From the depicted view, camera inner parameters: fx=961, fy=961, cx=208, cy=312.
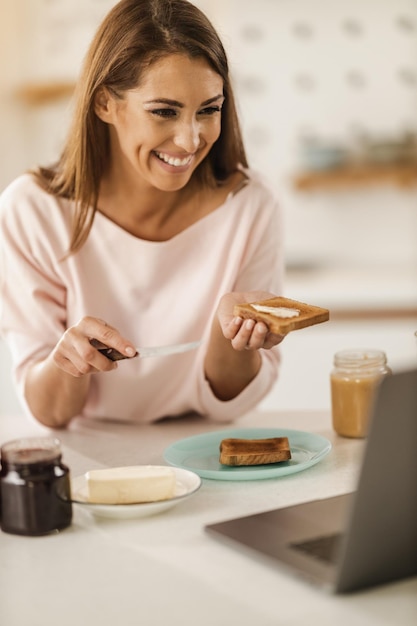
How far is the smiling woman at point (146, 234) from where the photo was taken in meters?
1.73

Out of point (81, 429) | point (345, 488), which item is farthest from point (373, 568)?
point (81, 429)

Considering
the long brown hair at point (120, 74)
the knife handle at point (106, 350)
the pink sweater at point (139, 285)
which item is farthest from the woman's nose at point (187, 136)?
the knife handle at point (106, 350)

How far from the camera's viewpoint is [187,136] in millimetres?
1702

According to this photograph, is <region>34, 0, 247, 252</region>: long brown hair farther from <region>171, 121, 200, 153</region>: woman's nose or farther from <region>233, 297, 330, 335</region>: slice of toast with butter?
<region>233, 297, 330, 335</region>: slice of toast with butter

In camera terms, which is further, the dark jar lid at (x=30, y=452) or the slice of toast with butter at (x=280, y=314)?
the slice of toast with butter at (x=280, y=314)

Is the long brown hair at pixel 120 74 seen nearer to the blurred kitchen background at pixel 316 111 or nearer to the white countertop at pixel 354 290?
the white countertop at pixel 354 290

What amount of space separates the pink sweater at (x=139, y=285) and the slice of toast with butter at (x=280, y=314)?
0.27m

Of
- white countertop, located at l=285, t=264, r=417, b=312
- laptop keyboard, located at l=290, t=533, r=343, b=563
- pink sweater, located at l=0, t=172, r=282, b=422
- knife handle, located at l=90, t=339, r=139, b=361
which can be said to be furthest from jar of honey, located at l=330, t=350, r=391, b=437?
white countertop, located at l=285, t=264, r=417, b=312

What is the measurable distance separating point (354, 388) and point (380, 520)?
2.12ft

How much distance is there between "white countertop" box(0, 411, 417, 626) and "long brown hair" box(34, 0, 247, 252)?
73cm

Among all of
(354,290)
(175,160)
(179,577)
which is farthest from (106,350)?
(354,290)

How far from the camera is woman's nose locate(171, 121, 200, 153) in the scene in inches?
67.1

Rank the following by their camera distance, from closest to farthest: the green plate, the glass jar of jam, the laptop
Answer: the laptop
the glass jar of jam
the green plate

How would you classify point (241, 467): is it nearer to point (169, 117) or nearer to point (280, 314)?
point (280, 314)
